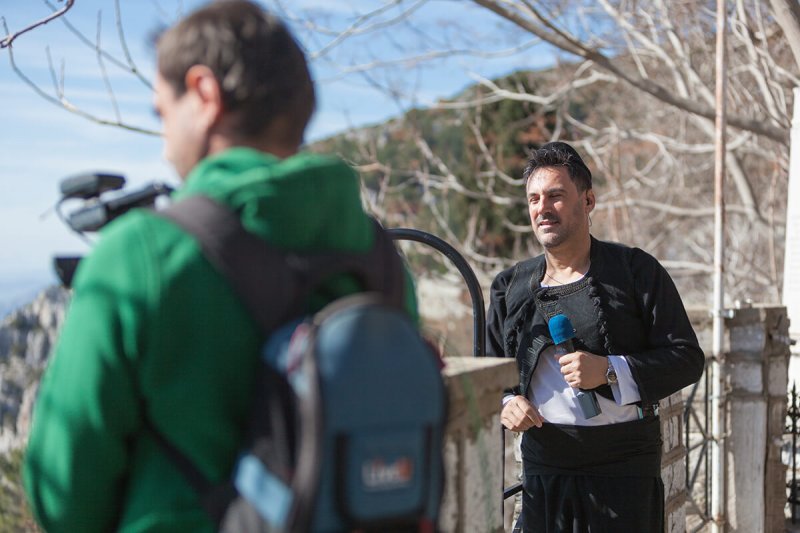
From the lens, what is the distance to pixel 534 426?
325 centimetres

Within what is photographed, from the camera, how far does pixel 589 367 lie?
3025 millimetres

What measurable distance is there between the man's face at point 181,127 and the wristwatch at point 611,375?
198 centimetres

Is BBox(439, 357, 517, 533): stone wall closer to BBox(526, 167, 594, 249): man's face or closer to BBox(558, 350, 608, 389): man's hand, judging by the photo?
BBox(558, 350, 608, 389): man's hand

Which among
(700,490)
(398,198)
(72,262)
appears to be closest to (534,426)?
(72,262)

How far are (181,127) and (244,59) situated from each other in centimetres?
14

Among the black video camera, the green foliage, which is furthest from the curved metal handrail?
the green foliage

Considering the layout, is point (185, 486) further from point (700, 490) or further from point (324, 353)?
point (700, 490)

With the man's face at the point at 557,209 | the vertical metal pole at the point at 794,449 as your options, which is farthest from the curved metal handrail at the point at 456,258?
the vertical metal pole at the point at 794,449

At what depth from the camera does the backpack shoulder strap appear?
122 centimetres

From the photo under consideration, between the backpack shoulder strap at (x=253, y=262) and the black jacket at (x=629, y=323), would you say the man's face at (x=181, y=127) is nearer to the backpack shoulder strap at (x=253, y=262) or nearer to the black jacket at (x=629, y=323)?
the backpack shoulder strap at (x=253, y=262)

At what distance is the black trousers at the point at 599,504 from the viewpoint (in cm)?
314

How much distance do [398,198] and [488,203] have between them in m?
5.10

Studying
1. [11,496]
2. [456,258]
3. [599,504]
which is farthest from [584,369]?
[11,496]

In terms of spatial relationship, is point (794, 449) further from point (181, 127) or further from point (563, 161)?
point (181, 127)
